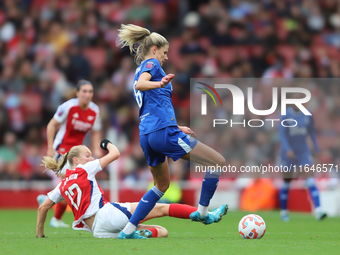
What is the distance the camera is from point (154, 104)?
222 inches

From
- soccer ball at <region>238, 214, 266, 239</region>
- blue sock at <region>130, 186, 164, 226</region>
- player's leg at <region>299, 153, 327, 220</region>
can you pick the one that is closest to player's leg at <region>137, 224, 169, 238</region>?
blue sock at <region>130, 186, 164, 226</region>

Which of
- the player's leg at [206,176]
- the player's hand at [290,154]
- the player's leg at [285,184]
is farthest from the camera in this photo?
the player's leg at [285,184]

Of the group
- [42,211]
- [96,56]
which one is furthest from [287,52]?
[42,211]

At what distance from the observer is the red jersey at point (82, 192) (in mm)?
5836

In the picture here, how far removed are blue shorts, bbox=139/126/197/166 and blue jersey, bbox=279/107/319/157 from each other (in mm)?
4648

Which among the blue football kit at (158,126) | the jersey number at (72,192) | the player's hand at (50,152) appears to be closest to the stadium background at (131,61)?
the player's hand at (50,152)

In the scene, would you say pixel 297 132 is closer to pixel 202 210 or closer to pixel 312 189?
pixel 312 189

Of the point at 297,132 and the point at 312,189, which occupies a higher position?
the point at 297,132

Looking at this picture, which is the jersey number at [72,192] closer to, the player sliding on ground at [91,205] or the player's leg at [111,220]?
the player sliding on ground at [91,205]

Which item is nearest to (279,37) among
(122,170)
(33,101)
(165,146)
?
(122,170)

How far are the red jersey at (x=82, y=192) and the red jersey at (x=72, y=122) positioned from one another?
2.31 m

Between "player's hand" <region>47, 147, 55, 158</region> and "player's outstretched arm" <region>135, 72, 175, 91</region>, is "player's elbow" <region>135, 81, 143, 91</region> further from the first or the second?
"player's hand" <region>47, 147, 55, 158</region>

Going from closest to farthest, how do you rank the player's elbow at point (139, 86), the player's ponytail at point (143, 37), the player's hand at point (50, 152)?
the player's elbow at point (139, 86)
the player's ponytail at point (143, 37)
the player's hand at point (50, 152)

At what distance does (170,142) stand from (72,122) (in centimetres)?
302
